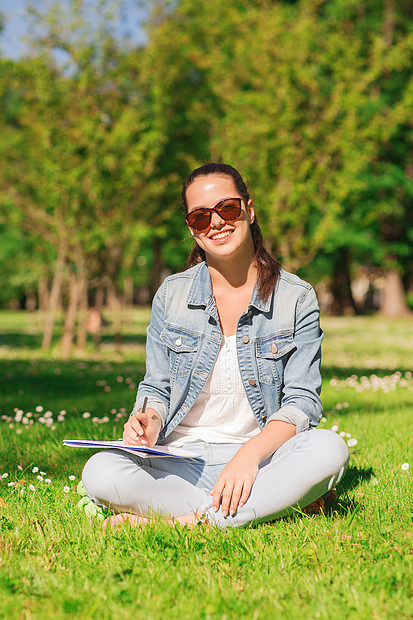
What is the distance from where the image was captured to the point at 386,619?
2316 millimetres

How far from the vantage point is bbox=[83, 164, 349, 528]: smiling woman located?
3246 mm

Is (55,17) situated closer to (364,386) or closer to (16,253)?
(364,386)

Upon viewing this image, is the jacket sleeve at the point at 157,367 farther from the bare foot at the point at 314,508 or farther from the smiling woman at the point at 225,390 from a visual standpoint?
the bare foot at the point at 314,508

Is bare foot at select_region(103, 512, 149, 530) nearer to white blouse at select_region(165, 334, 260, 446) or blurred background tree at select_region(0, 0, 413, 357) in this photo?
white blouse at select_region(165, 334, 260, 446)

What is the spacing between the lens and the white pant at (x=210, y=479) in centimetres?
321

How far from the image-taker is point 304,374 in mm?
3568

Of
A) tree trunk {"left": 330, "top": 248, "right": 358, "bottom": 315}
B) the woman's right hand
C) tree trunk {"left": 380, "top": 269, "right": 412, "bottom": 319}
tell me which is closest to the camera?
the woman's right hand

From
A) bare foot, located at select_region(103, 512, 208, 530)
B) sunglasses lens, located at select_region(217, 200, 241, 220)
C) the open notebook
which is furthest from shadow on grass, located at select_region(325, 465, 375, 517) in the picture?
sunglasses lens, located at select_region(217, 200, 241, 220)

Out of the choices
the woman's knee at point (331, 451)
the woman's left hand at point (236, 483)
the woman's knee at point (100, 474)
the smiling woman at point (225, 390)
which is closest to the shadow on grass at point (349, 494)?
the smiling woman at point (225, 390)

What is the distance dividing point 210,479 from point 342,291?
43.6 meters

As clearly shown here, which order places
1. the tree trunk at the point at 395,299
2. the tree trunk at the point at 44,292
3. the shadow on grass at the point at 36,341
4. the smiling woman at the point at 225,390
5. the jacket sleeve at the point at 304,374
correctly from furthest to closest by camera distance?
the tree trunk at the point at 395,299 < the tree trunk at the point at 44,292 < the shadow on grass at the point at 36,341 < the jacket sleeve at the point at 304,374 < the smiling woman at the point at 225,390

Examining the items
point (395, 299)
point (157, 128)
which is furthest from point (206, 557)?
point (395, 299)

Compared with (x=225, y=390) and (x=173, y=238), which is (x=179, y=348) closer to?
(x=225, y=390)

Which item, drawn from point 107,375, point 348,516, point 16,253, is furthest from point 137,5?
point 16,253
